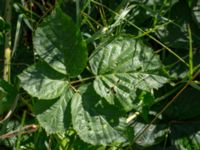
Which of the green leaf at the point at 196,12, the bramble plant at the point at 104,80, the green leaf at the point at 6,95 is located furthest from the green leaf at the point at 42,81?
the green leaf at the point at 196,12

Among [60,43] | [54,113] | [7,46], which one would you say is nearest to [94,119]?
[54,113]

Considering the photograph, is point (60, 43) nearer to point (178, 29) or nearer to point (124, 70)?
point (124, 70)

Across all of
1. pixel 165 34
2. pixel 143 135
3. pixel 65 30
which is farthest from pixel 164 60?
pixel 65 30

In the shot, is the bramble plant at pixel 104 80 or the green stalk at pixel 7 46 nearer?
the bramble plant at pixel 104 80

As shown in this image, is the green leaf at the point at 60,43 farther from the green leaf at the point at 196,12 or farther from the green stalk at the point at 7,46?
the green leaf at the point at 196,12

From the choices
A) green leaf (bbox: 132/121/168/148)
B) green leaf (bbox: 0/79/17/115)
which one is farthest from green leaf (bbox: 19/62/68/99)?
green leaf (bbox: 132/121/168/148)

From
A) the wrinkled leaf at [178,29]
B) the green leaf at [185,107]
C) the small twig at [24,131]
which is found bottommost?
the green leaf at [185,107]

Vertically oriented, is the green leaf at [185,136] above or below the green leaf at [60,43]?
below
